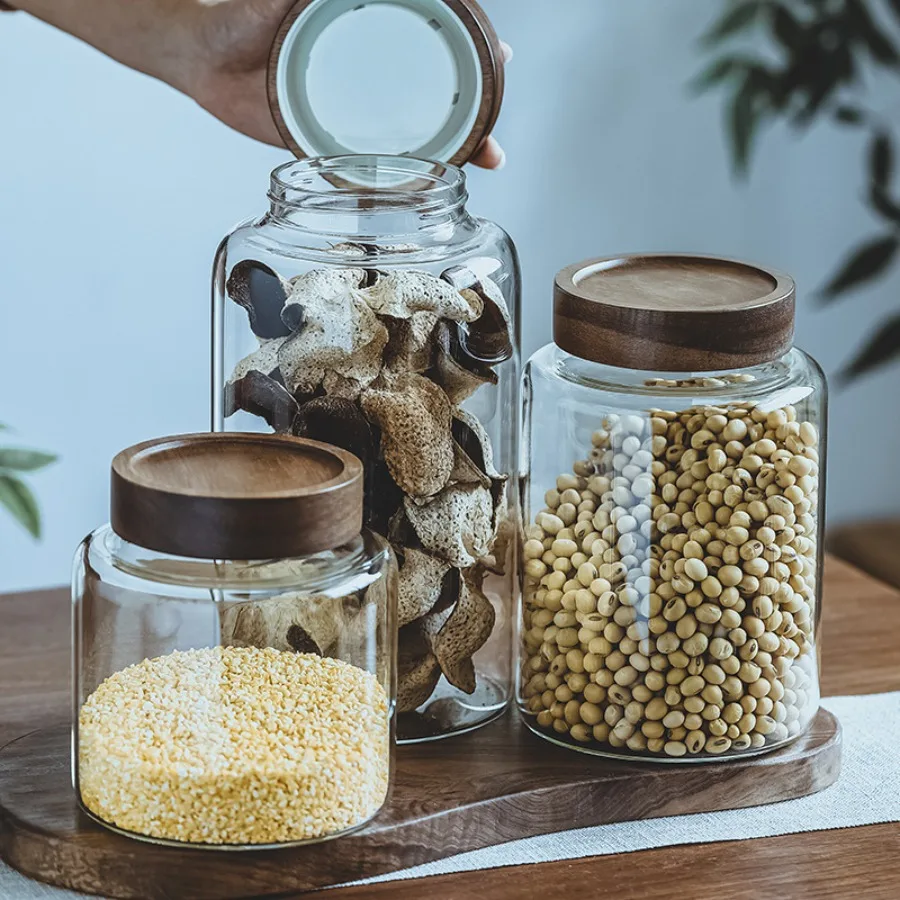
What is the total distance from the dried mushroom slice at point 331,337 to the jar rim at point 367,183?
6cm

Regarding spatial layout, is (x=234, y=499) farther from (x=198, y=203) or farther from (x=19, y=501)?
(x=198, y=203)

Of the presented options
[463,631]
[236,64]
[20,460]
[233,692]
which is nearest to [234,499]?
[233,692]

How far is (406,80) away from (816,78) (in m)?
1.25

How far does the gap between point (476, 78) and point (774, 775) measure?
0.48m

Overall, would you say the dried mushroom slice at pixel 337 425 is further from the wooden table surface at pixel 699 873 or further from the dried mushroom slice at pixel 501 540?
the wooden table surface at pixel 699 873

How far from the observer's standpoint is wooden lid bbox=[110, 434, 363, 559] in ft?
2.24

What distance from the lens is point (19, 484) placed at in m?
1.75

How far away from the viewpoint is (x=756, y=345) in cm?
82

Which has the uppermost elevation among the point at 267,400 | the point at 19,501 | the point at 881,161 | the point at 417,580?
the point at 881,161

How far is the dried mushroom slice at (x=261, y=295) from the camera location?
0.83 metres

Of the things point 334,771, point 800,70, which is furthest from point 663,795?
point 800,70

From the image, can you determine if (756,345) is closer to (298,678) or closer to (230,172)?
(298,678)

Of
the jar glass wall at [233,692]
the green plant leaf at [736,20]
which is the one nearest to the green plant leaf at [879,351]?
the green plant leaf at [736,20]

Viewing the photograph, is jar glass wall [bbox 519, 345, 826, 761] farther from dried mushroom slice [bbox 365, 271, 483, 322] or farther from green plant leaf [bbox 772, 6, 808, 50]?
green plant leaf [bbox 772, 6, 808, 50]
